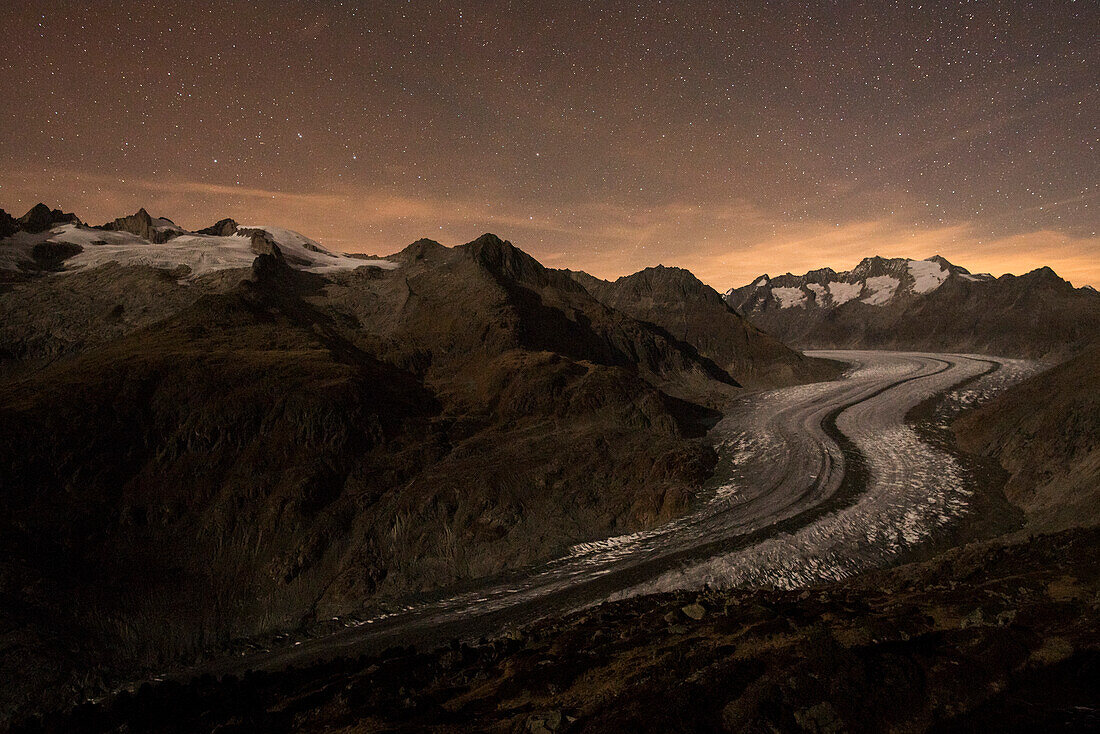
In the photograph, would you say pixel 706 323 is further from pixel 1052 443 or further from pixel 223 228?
pixel 223 228

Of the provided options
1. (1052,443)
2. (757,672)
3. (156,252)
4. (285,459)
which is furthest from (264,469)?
(156,252)

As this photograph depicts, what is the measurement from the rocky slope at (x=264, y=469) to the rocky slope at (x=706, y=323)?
53.6 m

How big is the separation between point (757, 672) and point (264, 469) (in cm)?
4727

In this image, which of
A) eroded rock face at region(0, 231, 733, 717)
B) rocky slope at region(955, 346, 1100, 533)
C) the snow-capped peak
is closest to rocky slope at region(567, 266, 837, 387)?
eroded rock face at region(0, 231, 733, 717)

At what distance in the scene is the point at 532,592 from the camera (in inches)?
1170

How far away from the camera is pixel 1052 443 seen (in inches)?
1474

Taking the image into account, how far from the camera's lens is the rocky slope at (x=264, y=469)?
3588 cm

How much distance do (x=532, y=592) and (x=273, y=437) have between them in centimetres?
3254

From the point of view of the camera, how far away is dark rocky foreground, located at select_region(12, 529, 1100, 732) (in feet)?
28.0

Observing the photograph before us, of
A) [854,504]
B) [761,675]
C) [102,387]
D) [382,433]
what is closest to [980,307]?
[854,504]

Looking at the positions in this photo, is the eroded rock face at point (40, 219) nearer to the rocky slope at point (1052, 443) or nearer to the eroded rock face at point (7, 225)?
the eroded rock face at point (7, 225)

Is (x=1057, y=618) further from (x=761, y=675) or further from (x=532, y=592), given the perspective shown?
(x=532, y=592)

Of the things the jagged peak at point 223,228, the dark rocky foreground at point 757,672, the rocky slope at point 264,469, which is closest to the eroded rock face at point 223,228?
the jagged peak at point 223,228

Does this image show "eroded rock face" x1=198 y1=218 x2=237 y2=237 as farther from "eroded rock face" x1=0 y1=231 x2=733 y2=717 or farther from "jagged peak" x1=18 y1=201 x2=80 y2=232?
"eroded rock face" x1=0 y1=231 x2=733 y2=717
